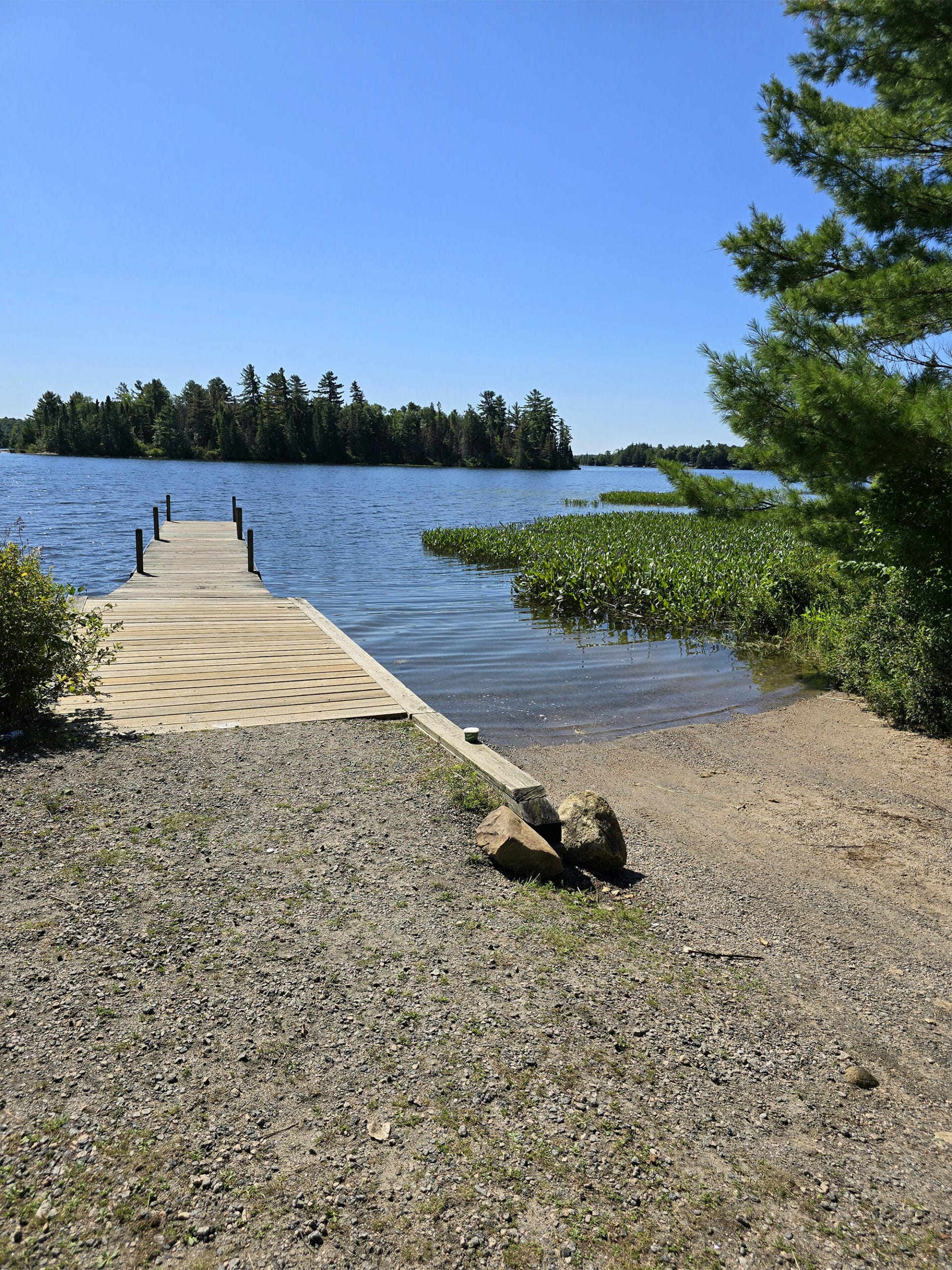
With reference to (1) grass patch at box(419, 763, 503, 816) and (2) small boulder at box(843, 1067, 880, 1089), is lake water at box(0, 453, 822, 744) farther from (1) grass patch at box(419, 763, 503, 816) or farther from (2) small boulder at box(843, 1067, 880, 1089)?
(2) small boulder at box(843, 1067, 880, 1089)

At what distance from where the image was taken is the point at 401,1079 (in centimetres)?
275

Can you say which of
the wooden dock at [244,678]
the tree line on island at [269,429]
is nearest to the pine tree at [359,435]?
the tree line on island at [269,429]

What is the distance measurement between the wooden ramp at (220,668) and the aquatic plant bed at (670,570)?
5404 mm

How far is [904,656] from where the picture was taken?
327 inches

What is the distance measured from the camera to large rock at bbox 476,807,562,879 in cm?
441

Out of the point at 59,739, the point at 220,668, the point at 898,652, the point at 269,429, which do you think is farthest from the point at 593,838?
the point at 269,429

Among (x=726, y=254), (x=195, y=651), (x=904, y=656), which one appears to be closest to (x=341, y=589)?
(x=195, y=651)

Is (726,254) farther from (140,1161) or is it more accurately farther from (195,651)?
(140,1161)

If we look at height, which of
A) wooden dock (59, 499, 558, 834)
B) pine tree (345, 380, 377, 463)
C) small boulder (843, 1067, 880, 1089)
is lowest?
small boulder (843, 1067, 880, 1089)

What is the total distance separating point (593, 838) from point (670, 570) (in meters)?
14.5

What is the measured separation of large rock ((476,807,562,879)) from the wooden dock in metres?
0.24

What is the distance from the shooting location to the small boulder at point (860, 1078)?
3.00m

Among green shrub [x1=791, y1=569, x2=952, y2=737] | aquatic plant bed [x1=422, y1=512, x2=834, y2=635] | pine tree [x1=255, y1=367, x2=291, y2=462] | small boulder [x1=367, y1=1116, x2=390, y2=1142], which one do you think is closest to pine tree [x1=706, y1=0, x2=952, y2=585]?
green shrub [x1=791, y1=569, x2=952, y2=737]

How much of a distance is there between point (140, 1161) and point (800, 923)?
3609 mm
